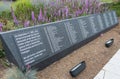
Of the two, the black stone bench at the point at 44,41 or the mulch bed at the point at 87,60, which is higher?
the black stone bench at the point at 44,41

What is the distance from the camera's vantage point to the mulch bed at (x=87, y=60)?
5.49 m

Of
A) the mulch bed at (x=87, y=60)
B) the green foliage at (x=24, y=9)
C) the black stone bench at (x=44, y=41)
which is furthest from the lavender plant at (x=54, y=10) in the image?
the mulch bed at (x=87, y=60)

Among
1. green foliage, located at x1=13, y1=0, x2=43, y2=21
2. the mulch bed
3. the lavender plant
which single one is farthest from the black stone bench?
green foliage, located at x1=13, y1=0, x2=43, y2=21

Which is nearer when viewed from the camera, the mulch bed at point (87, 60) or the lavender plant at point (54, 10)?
the mulch bed at point (87, 60)

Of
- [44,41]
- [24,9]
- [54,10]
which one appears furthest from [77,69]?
[24,9]

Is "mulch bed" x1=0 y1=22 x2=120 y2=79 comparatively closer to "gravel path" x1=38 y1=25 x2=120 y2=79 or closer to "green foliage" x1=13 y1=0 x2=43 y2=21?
"gravel path" x1=38 y1=25 x2=120 y2=79

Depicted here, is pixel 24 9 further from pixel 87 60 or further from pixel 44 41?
pixel 44 41

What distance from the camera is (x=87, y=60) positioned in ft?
21.5

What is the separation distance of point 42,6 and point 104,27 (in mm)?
2376

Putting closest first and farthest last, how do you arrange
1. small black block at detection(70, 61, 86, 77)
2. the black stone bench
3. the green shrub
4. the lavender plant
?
the black stone bench → small black block at detection(70, 61, 86, 77) → the lavender plant → the green shrub

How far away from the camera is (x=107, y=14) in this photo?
34.7ft

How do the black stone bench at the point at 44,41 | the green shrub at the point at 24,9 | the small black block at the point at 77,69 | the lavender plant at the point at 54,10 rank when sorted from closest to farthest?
1. the black stone bench at the point at 44,41
2. the small black block at the point at 77,69
3. the lavender plant at the point at 54,10
4. the green shrub at the point at 24,9

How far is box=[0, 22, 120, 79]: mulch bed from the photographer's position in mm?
5492

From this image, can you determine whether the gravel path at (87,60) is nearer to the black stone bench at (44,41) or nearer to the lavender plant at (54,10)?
the black stone bench at (44,41)
